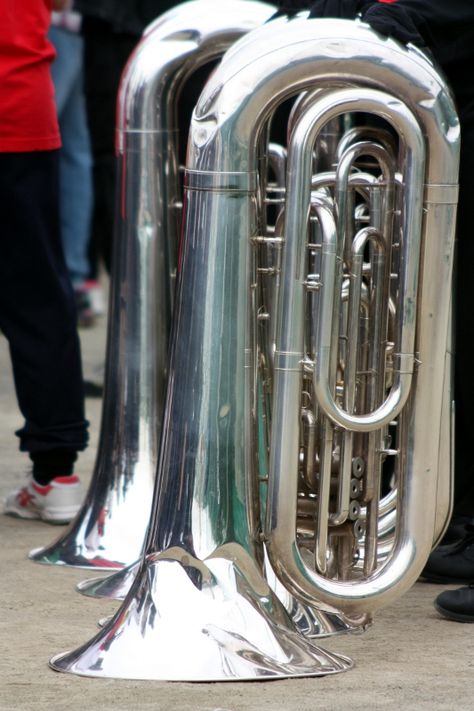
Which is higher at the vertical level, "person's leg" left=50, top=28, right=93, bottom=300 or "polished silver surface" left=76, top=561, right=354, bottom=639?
"person's leg" left=50, top=28, right=93, bottom=300

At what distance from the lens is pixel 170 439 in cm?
247

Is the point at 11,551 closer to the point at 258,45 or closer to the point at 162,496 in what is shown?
the point at 162,496

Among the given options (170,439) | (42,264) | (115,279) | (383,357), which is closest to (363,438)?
(383,357)

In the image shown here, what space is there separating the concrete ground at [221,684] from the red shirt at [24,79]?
3.02ft

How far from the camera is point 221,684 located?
238cm

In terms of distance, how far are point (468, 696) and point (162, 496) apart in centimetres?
59

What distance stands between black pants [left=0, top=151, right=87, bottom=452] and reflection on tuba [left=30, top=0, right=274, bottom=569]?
9.0 inches

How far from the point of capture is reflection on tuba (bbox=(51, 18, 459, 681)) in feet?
7.98

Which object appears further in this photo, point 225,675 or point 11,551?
point 11,551

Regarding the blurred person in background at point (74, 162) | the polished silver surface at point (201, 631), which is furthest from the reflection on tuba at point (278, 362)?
the blurred person in background at point (74, 162)

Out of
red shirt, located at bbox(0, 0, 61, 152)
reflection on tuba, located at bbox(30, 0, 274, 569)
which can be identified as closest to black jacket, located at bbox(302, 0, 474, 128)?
reflection on tuba, located at bbox(30, 0, 274, 569)

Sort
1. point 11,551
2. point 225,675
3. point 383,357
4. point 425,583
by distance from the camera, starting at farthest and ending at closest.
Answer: point 11,551
point 425,583
point 383,357
point 225,675

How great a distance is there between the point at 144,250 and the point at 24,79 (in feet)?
1.59

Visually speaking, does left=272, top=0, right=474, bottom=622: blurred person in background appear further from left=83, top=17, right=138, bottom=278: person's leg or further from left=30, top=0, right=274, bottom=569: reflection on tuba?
left=83, top=17, right=138, bottom=278: person's leg
